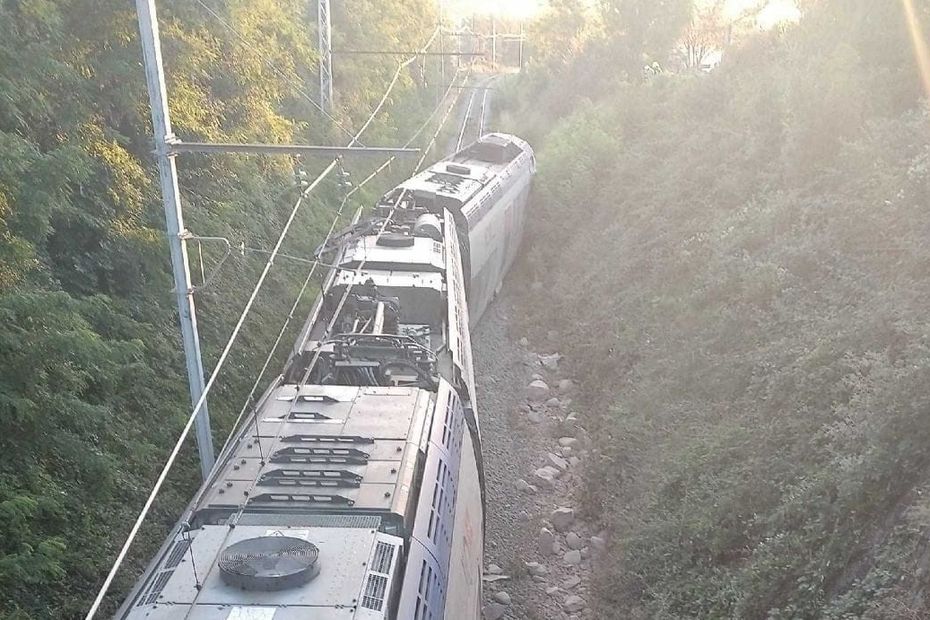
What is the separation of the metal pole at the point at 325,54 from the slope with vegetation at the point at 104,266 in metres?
2.51

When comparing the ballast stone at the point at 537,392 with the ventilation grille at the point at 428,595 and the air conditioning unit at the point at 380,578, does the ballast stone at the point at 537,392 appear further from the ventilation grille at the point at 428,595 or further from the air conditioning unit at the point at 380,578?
the air conditioning unit at the point at 380,578

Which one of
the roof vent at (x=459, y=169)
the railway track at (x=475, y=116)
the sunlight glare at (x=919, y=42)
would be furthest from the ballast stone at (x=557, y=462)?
the railway track at (x=475, y=116)

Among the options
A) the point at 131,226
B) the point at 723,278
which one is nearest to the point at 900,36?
the point at 723,278

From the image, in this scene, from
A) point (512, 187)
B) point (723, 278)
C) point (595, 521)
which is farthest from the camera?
point (512, 187)

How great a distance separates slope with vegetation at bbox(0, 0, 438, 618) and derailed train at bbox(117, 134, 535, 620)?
1950 millimetres

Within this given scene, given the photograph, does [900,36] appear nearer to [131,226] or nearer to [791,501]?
[791,501]

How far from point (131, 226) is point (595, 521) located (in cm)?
907

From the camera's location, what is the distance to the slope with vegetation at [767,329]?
8.48m

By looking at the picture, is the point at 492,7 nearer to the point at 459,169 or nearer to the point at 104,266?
the point at 459,169

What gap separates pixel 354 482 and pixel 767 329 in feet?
29.4

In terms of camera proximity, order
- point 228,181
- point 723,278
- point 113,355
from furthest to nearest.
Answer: point 228,181 → point 723,278 → point 113,355

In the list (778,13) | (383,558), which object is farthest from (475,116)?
(383,558)

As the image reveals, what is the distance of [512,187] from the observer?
2255 cm

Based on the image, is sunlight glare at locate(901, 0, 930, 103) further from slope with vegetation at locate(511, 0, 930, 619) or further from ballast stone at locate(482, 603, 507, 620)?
ballast stone at locate(482, 603, 507, 620)
